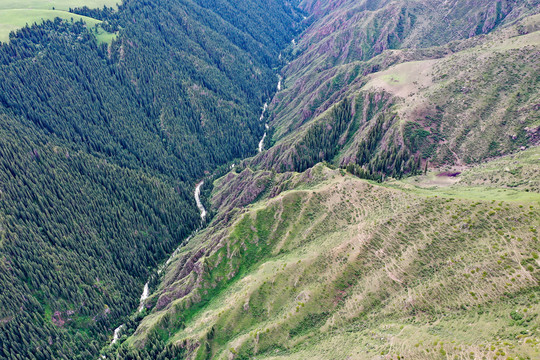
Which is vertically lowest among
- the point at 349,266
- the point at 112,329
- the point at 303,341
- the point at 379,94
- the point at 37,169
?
the point at 303,341

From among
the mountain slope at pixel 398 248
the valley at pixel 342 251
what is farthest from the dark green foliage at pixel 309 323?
the valley at pixel 342 251

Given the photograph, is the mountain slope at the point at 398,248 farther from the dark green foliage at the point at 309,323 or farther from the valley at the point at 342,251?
the valley at the point at 342,251

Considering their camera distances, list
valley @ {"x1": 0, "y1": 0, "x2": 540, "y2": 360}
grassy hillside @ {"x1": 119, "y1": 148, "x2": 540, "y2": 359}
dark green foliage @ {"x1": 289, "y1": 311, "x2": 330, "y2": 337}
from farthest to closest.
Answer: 1. dark green foliage @ {"x1": 289, "y1": 311, "x2": 330, "y2": 337}
2. valley @ {"x1": 0, "y1": 0, "x2": 540, "y2": 360}
3. grassy hillside @ {"x1": 119, "y1": 148, "x2": 540, "y2": 359}

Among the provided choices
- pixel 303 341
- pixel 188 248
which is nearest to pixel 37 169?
pixel 188 248

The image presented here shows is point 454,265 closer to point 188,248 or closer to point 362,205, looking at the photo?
point 362,205

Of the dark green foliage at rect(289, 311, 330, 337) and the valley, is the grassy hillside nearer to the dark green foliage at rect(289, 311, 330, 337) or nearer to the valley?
the dark green foliage at rect(289, 311, 330, 337)

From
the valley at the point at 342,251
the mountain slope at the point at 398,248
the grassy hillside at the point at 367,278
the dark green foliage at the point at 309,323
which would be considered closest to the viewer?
the grassy hillside at the point at 367,278

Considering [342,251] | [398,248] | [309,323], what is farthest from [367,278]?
[309,323]

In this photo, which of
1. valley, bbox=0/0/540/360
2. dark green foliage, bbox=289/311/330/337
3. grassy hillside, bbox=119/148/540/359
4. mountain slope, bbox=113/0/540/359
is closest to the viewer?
grassy hillside, bbox=119/148/540/359

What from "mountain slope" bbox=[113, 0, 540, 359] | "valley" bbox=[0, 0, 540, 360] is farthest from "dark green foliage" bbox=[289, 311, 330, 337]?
"valley" bbox=[0, 0, 540, 360]
